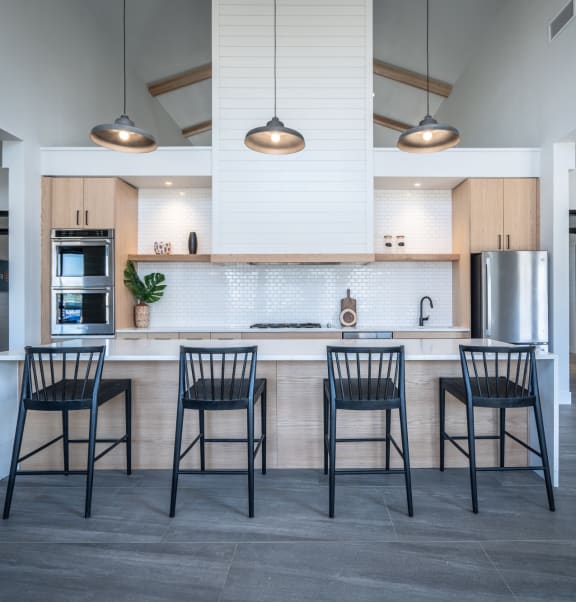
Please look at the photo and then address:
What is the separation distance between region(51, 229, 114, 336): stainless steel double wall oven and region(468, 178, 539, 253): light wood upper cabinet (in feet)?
12.6

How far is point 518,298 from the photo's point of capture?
4.20 m

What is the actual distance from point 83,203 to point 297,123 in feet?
7.81

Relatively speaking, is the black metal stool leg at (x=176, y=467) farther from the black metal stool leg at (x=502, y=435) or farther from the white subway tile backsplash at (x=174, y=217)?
the white subway tile backsplash at (x=174, y=217)

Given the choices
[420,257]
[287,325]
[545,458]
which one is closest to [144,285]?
[287,325]

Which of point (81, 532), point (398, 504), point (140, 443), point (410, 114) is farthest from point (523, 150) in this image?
point (81, 532)

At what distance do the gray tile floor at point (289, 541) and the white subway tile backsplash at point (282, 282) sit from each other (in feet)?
8.53

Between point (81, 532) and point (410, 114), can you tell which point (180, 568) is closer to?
point (81, 532)

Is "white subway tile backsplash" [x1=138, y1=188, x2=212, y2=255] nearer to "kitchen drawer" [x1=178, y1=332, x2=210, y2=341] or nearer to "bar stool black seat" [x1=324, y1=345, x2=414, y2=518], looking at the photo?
"kitchen drawer" [x1=178, y1=332, x2=210, y2=341]

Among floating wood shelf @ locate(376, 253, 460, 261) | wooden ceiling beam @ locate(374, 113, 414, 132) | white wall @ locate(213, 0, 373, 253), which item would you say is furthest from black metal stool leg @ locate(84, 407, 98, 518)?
wooden ceiling beam @ locate(374, 113, 414, 132)

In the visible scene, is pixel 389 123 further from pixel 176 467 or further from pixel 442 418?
pixel 176 467

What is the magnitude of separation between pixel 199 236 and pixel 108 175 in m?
1.20

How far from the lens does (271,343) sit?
2.96 meters

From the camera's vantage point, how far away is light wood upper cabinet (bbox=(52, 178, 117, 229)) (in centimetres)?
437

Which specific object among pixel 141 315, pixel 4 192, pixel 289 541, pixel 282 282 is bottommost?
pixel 289 541
